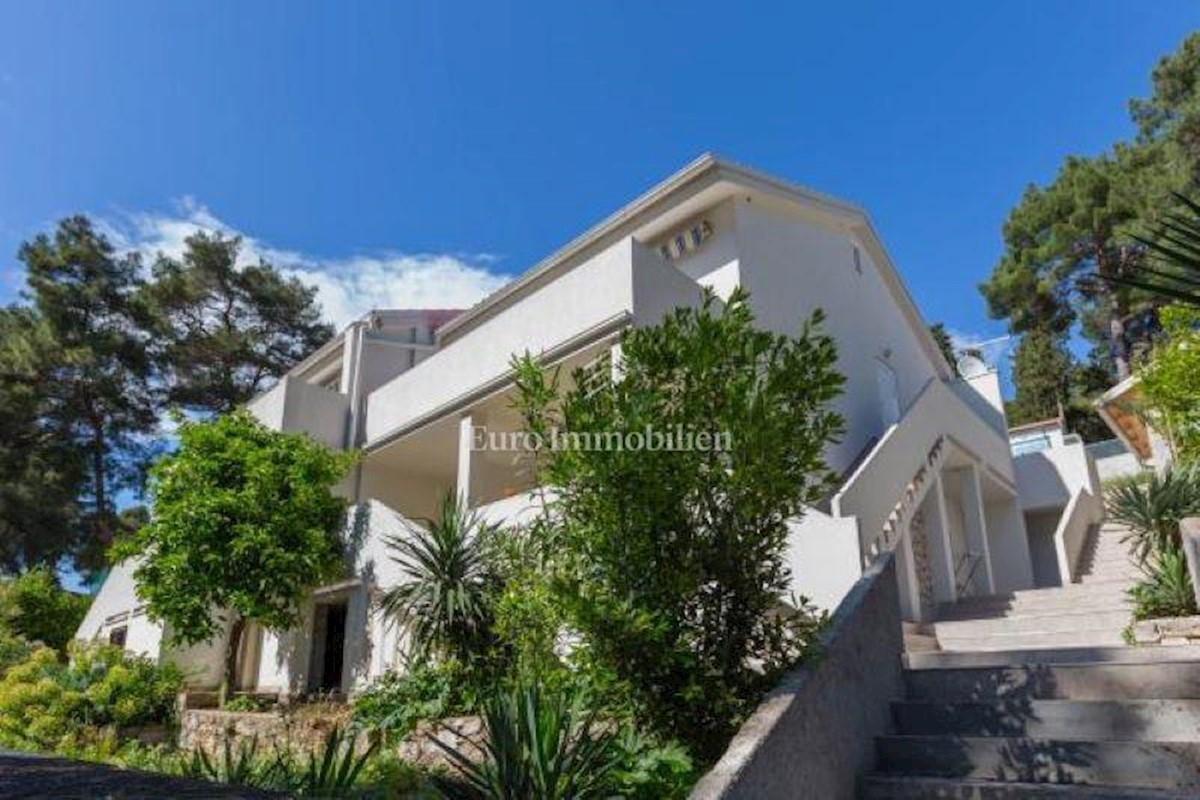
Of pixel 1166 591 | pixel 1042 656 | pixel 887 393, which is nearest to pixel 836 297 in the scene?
pixel 887 393

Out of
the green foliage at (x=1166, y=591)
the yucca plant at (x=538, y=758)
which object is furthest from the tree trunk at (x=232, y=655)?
the green foliage at (x=1166, y=591)

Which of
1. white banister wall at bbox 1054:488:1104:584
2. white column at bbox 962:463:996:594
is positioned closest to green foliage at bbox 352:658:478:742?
white column at bbox 962:463:996:594

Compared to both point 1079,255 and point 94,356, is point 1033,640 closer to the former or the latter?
point 94,356

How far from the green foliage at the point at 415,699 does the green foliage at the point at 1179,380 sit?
929 centimetres

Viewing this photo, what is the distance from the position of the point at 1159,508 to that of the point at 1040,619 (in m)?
2.22

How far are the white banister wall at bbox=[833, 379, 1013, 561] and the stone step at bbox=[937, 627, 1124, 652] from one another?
57.7 inches

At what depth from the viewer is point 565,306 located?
12.2 m

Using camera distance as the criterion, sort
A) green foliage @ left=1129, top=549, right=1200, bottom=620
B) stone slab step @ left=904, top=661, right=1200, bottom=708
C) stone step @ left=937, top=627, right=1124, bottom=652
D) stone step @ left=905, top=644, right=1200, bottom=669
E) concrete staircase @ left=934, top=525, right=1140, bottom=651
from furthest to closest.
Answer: concrete staircase @ left=934, top=525, right=1140, bottom=651, stone step @ left=937, top=627, right=1124, bottom=652, green foliage @ left=1129, top=549, right=1200, bottom=620, stone step @ left=905, top=644, right=1200, bottom=669, stone slab step @ left=904, top=661, right=1200, bottom=708

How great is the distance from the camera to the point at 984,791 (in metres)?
4.21

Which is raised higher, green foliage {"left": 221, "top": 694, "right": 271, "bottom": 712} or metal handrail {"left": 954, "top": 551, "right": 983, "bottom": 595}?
metal handrail {"left": 954, "top": 551, "right": 983, "bottom": 595}

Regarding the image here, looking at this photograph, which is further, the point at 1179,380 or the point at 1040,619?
the point at 1179,380

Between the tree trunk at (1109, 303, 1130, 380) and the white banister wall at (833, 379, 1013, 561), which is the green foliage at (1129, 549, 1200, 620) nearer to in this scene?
the white banister wall at (833, 379, 1013, 561)

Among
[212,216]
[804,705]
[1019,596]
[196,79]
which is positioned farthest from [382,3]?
[212,216]

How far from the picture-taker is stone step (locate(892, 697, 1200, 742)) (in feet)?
14.6
